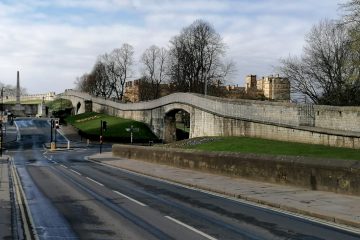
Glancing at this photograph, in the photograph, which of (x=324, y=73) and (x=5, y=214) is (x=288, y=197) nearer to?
(x=5, y=214)

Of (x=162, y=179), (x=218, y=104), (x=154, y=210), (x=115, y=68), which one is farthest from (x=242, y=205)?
(x=115, y=68)

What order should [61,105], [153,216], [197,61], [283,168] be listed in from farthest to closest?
[61,105], [197,61], [283,168], [153,216]

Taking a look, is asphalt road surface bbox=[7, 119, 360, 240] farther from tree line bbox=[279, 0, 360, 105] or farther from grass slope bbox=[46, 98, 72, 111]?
grass slope bbox=[46, 98, 72, 111]

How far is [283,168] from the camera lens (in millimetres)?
21094

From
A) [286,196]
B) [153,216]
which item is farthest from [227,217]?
[286,196]

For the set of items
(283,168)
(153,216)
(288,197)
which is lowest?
(153,216)

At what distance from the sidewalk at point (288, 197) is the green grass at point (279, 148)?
439cm

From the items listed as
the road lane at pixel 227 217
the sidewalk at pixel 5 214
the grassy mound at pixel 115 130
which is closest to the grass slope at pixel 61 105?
the grassy mound at pixel 115 130

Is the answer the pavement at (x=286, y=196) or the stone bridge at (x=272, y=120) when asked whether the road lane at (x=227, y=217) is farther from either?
the stone bridge at (x=272, y=120)

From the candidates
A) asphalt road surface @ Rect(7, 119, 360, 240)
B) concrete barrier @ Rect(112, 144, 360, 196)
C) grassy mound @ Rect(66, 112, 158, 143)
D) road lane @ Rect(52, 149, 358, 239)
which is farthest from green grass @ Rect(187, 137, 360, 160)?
grassy mound @ Rect(66, 112, 158, 143)

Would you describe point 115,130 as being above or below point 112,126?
below

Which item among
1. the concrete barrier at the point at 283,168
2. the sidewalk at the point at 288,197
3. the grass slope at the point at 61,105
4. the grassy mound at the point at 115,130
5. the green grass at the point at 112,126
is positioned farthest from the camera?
the grass slope at the point at 61,105

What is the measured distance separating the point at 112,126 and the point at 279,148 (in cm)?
6733

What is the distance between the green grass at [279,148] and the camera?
2502cm
